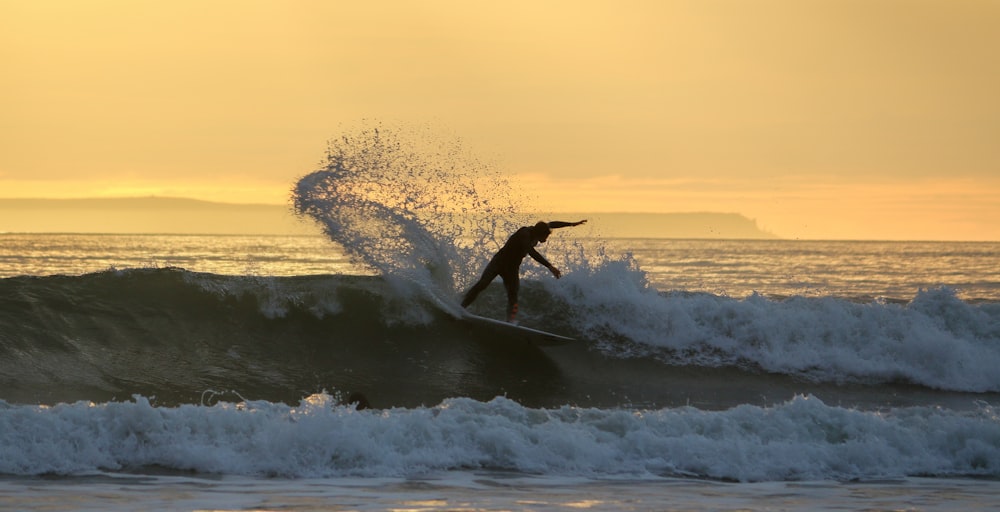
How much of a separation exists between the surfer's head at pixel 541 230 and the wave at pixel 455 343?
149 centimetres

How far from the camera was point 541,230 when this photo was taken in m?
13.9

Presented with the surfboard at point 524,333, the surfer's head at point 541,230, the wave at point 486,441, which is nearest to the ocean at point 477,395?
the wave at point 486,441

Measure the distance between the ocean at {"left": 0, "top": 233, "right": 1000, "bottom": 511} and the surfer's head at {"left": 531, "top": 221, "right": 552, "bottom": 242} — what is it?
1440 millimetres

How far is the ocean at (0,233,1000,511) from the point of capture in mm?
8531

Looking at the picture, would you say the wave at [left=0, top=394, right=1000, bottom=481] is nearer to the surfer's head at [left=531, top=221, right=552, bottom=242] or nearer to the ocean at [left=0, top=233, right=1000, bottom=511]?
the ocean at [left=0, top=233, right=1000, bottom=511]

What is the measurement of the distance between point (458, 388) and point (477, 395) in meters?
0.34

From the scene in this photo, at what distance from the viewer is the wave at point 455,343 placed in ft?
40.1

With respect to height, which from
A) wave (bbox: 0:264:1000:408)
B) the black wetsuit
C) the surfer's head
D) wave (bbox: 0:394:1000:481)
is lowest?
wave (bbox: 0:394:1000:481)

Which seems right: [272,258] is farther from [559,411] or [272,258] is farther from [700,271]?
[559,411]

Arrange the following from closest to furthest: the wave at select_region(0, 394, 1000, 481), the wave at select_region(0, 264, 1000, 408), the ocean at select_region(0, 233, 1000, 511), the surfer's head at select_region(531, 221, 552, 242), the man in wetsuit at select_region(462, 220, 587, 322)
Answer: the ocean at select_region(0, 233, 1000, 511)
the wave at select_region(0, 394, 1000, 481)
the wave at select_region(0, 264, 1000, 408)
the surfer's head at select_region(531, 221, 552, 242)
the man in wetsuit at select_region(462, 220, 587, 322)

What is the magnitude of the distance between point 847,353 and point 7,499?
11.0 metres

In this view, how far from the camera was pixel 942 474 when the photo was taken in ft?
31.7

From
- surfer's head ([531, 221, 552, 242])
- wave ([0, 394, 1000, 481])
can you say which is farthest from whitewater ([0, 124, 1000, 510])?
surfer's head ([531, 221, 552, 242])

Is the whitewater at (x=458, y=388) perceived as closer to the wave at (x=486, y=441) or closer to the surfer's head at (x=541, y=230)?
the wave at (x=486, y=441)
